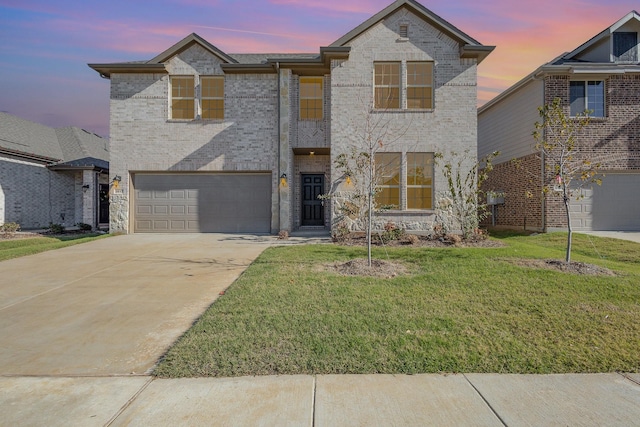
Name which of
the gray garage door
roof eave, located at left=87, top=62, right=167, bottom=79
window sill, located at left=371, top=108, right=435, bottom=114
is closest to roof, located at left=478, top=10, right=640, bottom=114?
window sill, located at left=371, top=108, right=435, bottom=114

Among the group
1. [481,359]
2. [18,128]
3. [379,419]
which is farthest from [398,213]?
[18,128]

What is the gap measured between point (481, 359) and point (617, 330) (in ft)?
6.59

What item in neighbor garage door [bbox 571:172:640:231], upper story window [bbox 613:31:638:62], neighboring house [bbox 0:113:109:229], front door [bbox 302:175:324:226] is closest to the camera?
neighbor garage door [bbox 571:172:640:231]

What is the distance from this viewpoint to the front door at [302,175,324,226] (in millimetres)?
15359

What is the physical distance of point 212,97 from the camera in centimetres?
1459

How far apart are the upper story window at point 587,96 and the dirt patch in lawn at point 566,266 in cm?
956

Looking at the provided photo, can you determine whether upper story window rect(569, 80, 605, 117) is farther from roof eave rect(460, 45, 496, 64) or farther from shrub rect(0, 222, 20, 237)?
shrub rect(0, 222, 20, 237)

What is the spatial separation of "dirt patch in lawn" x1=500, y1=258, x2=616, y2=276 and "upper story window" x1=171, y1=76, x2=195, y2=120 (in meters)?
12.5

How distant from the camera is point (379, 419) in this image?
280cm

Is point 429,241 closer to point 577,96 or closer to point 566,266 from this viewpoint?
point 566,266

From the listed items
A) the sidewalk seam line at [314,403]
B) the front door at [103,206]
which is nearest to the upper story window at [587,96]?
the sidewalk seam line at [314,403]

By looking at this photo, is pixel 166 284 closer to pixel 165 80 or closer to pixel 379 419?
pixel 379 419

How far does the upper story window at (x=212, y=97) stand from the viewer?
14.6 meters

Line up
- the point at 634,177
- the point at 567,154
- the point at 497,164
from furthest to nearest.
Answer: the point at 497,164 < the point at 634,177 < the point at 567,154
